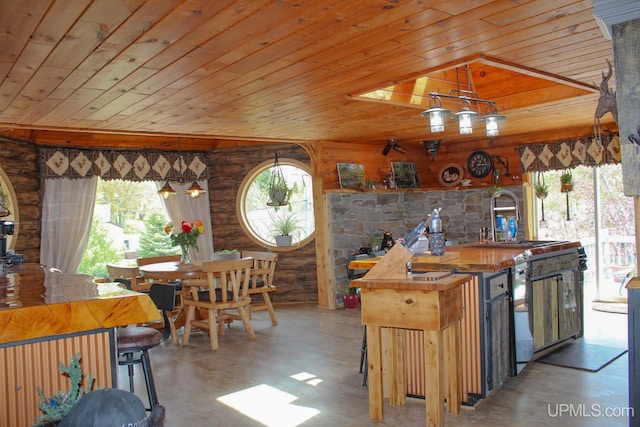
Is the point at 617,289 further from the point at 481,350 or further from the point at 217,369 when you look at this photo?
the point at 217,369

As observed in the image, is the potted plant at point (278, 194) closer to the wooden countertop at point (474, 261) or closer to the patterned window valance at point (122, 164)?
the patterned window valance at point (122, 164)

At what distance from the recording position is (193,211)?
784 cm

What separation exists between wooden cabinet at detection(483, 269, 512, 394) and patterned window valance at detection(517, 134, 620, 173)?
11.9 feet

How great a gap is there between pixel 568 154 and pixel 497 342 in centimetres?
417

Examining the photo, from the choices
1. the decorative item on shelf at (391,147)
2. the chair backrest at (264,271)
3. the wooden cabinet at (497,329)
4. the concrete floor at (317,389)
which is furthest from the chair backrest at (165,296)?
the decorative item on shelf at (391,147)

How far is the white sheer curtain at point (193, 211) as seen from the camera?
25.1 ft

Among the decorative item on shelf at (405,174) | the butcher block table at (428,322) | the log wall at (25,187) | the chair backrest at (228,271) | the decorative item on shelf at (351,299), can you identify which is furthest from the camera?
the decorative item on shelf at (405,174)

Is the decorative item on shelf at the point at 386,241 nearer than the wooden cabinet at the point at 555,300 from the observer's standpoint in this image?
No

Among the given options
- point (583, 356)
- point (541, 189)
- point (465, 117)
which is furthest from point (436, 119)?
point (541, 189)

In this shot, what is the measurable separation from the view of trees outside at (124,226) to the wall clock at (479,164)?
4.43 m

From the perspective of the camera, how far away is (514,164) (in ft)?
24.6

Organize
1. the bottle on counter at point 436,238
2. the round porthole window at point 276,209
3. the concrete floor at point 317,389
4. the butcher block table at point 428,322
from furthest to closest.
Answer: the round porthole window at point 276,209, the bottle on counter at point 436,238, the concrete floor at point 317,389, the butcher block table at point 428,322

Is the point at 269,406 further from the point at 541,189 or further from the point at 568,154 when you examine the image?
the point at 568,154

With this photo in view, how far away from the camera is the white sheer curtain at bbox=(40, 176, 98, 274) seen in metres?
6.56
